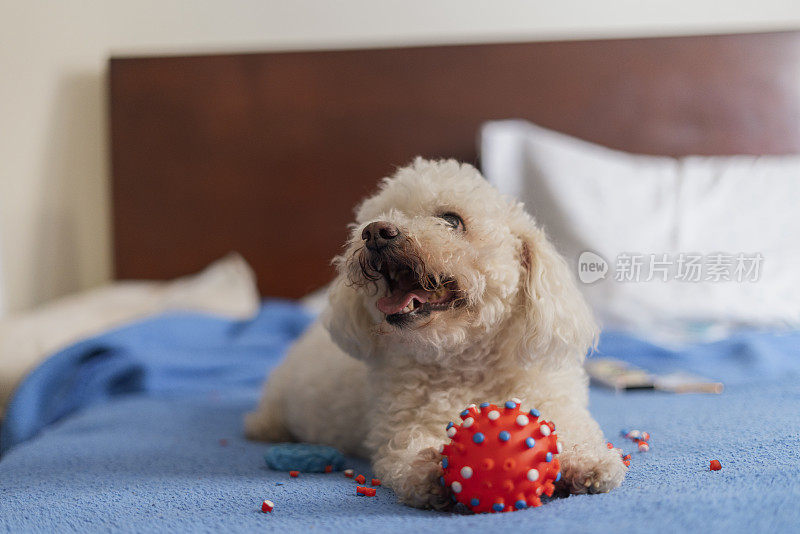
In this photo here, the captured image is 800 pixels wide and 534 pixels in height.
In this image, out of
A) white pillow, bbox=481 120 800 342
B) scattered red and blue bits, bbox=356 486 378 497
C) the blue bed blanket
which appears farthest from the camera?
white pillow, bbox=481 120 800 342

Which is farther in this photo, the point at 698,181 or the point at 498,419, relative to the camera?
the point at 698,181

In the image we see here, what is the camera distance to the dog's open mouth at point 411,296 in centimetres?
92

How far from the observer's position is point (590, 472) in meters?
0.81

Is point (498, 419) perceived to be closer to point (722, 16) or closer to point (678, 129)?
point (678, 129)

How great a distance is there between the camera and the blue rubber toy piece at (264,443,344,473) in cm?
103

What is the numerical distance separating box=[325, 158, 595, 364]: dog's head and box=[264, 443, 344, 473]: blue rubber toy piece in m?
0.16

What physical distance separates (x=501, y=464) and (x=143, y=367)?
1135 mm

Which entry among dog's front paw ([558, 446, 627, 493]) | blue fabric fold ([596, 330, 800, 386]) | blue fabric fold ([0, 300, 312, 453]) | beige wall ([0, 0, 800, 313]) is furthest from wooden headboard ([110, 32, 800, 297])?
dog's front paw ([558, 446, 627, 493])

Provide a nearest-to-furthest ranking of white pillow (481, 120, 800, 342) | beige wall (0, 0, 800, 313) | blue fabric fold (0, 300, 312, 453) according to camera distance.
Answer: blue fabric fold (0, 300, 312, 453) < white pillow (481, 120, 800, 342) < beige wall (0, 0, 800, 313)

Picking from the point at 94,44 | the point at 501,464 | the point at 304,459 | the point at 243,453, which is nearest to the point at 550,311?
the point at 501,464

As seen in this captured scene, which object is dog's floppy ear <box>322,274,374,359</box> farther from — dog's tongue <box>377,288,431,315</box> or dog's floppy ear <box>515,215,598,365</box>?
dog's floppy ear <box>515,215,598,365</box>

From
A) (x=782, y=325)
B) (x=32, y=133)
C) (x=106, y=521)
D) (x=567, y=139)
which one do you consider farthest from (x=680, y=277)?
(x=32, y=133)

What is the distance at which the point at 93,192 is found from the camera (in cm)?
270

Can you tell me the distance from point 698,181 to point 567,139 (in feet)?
1.54
